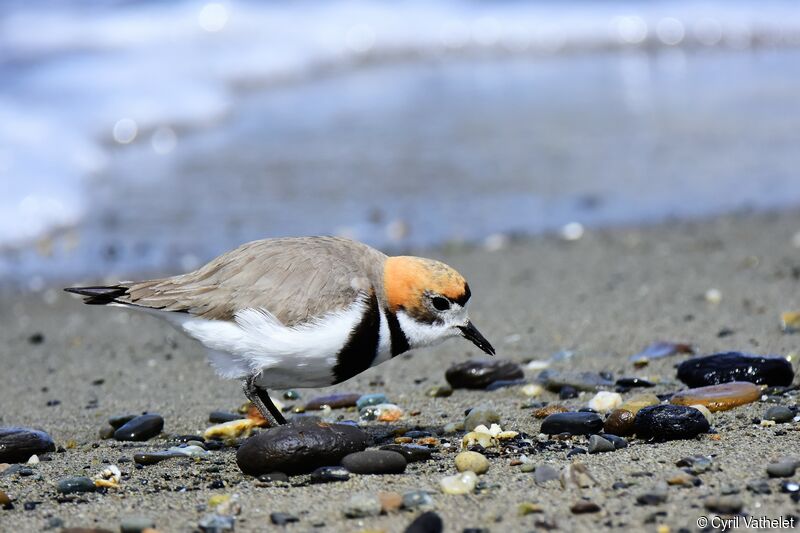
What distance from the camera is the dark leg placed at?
4352 mm

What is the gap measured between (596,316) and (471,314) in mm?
764

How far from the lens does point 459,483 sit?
354 centimetres

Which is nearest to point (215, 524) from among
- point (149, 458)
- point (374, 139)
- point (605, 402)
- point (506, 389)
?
point (149, 458)

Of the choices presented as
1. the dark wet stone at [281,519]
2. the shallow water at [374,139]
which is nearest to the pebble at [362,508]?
the dark wet stone at [281,519]

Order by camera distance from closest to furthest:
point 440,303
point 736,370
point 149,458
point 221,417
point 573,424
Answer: point 149,458 → point 573,424 → point 440,303 → point 736,370 → point 221,417

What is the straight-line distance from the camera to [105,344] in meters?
6.40

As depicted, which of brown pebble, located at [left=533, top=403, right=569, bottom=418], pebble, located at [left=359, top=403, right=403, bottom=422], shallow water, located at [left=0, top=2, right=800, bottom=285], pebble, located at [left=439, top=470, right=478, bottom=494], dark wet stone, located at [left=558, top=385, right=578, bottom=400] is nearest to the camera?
pebble, located at [left=439, top=470, right=478, bottom=494]

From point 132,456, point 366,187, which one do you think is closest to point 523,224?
point 366,187

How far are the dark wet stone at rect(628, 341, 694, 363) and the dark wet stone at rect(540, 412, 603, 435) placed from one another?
1189 mm

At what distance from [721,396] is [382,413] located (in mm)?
1452

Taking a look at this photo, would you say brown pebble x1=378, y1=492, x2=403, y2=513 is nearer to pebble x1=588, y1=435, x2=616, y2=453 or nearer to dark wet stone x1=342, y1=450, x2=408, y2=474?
dark wet stone x1=342, y1=450, x2=408, y2=474

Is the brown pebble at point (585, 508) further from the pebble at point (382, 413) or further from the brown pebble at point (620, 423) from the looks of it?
the pebble at point (382, 413)

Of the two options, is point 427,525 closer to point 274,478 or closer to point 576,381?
point 274,478

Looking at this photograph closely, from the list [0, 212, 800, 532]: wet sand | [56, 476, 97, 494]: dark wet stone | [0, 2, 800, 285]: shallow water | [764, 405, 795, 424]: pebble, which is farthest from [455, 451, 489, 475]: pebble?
[0, 2, 800, 285]: shallow water
